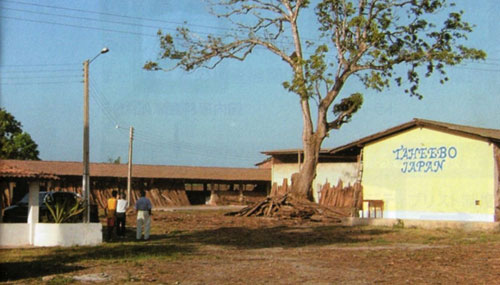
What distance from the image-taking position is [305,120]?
119ft

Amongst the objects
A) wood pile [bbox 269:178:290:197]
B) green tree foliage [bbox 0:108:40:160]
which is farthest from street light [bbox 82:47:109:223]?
green tree foliage [bbox 0:108:40:160]

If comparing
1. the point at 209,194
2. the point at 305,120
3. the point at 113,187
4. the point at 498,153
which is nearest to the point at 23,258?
the point at 498,153

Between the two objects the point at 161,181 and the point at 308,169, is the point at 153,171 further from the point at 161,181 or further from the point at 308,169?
the point at 308,169

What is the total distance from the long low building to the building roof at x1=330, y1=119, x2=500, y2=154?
2096cm

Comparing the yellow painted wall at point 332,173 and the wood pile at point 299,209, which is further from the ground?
the yellow painted wall at point 332,173

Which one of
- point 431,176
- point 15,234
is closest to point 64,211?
point 15,234

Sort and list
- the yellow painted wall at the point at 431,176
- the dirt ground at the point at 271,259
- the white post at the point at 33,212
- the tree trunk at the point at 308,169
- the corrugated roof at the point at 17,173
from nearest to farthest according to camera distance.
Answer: the dirt ground at the point at 271,259, the corrugated roof at the point at 17,173, the white post at the point at 33,212, the yellow painted wall at the point at 431,176, the tree trunk at the point at 308,169

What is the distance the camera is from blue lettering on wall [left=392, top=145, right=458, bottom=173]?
29.7 metres

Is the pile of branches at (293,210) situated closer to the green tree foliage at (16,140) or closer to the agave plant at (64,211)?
the agave plant at (64,211)

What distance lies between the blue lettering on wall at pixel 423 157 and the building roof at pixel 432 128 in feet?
2.75

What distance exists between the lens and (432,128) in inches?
1195

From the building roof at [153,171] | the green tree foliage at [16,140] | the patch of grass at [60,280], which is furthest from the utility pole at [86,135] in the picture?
the green tree foliage at [16,140]

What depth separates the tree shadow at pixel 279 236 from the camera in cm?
2258

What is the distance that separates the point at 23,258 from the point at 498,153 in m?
18.9
